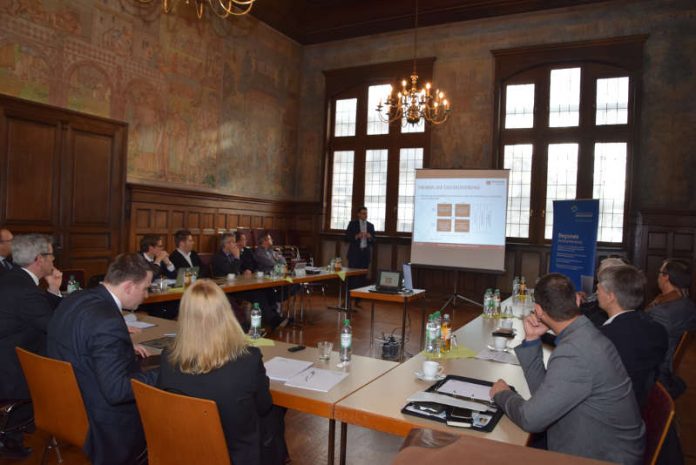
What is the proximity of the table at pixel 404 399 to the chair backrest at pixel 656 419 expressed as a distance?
19.3 inches

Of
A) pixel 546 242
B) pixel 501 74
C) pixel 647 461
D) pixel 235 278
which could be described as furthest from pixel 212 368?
pixel 501 74

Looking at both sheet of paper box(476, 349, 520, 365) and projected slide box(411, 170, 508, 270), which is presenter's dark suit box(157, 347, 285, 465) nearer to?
sheet of paper box(476, 349, 520, 365)

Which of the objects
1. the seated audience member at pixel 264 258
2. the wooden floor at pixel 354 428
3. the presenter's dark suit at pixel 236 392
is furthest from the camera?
the seated audience member at pixel 264 258

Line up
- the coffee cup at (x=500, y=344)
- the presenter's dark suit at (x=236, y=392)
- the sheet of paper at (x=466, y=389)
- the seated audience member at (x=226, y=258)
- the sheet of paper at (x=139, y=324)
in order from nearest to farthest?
the presenter's dark suit at (x=236, y=392)
the sheet of paper at (x=466, y=389)
the coffee cup at (x=500, y=344)
the sheet of paper at (x=139, y=324)
the seated audience member at (x=226, y=258)

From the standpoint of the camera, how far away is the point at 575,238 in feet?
25.6

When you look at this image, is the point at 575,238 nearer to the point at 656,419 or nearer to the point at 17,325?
the point at 656,419

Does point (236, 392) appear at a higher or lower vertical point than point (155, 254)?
lower

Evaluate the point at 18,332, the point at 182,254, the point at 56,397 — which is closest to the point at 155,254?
the point at 182,254

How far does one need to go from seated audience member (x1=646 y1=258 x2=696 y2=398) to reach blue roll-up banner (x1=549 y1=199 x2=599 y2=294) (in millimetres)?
3298

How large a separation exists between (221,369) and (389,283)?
4.25m

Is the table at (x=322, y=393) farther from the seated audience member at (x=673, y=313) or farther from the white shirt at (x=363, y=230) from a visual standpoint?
the white shirt at (x=363, y=230)

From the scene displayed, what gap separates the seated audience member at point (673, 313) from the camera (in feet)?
11.2

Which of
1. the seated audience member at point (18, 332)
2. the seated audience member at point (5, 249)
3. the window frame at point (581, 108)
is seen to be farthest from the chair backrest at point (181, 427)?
the window frame at point (581, 108)

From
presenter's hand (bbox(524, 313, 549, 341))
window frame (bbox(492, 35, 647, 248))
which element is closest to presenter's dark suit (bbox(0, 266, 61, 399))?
presenter's hand (bbox(524, 313, 549, 341))
